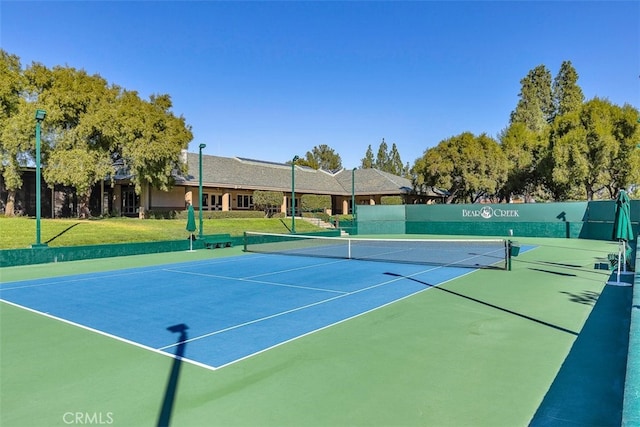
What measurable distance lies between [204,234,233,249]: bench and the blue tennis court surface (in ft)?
21.5

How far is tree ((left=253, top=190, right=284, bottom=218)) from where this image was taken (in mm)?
40031


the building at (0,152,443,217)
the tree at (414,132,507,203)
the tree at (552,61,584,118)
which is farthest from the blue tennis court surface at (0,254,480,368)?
the tree at (552,61,584,118)

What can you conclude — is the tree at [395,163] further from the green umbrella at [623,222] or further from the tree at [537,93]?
the green umbrella at [623,222]

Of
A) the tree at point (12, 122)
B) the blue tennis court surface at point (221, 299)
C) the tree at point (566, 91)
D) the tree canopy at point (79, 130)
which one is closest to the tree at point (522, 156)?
the tree at point (566, 91)

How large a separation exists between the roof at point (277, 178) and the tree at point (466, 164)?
18.1 feet

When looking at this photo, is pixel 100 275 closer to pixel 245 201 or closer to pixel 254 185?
pixel 254 185

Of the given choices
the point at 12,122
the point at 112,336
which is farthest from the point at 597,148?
the point at 12,122

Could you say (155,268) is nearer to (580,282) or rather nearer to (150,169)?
(580,282)

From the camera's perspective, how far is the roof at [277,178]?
39.2 m

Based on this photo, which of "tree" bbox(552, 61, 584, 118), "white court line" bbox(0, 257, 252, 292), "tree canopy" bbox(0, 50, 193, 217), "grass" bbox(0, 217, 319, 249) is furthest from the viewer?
"tree" bbox(552, 61, 584, 118)

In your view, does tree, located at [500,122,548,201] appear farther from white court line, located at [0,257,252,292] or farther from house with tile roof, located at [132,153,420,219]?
white court line, located at [0,257,252,292]

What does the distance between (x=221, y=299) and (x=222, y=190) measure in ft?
100

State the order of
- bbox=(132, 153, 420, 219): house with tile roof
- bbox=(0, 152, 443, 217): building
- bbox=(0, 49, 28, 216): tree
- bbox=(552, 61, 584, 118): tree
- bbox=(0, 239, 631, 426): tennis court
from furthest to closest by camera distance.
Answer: bbox=(552, 61, 584, 118): tree < bbox=(132, 153, 420, 219): house with tile roof < bbox=(0, 152, 443, 217): building < bbox=(0, 49, 28, 216): tree < bbox=(0, 239, 631, 426): tennis court

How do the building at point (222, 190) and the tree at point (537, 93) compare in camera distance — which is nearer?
the building at point (222, 190)
